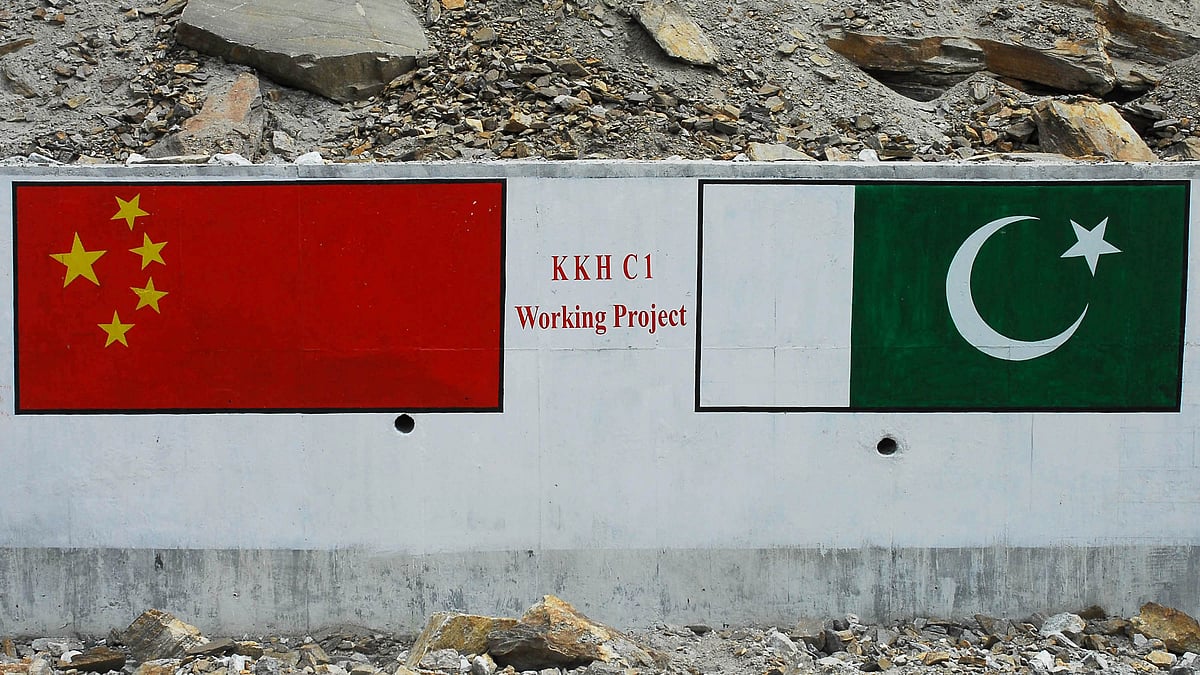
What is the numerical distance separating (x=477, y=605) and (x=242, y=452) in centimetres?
152

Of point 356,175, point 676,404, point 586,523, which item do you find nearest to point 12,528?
point 356,175

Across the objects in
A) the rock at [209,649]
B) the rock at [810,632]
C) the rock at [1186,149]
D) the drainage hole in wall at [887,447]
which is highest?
the rock at [1186,149]

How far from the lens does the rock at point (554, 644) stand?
513 centimetres

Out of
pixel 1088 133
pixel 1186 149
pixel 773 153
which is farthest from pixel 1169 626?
pixel 1186 149

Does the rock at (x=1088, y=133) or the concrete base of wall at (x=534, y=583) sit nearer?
the concrete base of wall at (x=534, y=583)

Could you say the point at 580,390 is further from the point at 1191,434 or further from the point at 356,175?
the point at 1191,434

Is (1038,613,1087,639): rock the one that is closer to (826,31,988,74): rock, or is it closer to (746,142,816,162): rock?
(746,142,816,162): rock

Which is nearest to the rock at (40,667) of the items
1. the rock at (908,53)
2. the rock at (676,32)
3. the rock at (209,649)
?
the rock at (209,649)

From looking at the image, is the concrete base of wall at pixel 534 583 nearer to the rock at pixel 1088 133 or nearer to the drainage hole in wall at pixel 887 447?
the drainage hole in wall at pixel 887 447

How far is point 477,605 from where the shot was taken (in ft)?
19.7

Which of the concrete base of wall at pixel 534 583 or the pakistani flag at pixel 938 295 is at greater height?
the pakistani flag at pixel 938 295

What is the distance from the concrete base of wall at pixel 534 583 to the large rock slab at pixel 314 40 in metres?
6.49

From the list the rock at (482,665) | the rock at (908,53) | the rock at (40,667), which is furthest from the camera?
the rock at (908,53)

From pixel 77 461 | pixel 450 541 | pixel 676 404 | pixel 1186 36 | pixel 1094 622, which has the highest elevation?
pixel 1186 36
